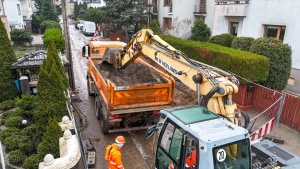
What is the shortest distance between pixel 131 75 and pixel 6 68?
5.25m

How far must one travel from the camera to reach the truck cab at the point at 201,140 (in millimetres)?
3693

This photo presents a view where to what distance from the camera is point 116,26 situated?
27.5 m

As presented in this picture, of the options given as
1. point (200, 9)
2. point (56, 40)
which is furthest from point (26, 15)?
point (200, 9)

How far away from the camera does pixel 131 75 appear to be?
32.9 ft

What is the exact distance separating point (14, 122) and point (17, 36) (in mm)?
21082

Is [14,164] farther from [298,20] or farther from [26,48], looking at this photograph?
[26,48]

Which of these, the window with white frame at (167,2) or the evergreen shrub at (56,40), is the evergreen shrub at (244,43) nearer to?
the evergreen shrub at (56,40)

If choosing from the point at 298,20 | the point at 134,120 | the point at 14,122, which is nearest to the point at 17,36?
the point at 14,122

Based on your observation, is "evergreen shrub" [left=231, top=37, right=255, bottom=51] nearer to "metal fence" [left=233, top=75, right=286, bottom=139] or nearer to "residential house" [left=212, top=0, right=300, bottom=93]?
"residential house" [left=212, top=0, right=300, bottom=93]

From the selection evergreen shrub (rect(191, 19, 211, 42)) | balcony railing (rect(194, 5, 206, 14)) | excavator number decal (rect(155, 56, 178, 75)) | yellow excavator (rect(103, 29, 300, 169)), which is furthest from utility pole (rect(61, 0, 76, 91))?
balcony railing (rect(194, 5, 206, 14))

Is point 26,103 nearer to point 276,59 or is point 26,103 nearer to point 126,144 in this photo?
point 126,144

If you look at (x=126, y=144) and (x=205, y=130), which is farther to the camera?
(x=126, y=144)

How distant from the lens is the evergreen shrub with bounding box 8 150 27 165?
613 cm

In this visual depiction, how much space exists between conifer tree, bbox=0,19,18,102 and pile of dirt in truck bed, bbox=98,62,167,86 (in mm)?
3712
